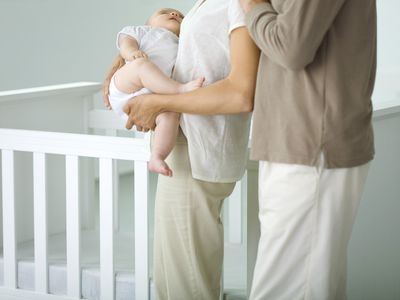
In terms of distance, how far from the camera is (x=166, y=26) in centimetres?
200

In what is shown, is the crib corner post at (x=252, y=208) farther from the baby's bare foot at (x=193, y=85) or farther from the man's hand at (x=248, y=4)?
the man's hand at (x=248, y=4)

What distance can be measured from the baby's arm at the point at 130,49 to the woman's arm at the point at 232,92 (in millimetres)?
169

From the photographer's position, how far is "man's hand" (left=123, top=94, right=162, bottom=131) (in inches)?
70.9

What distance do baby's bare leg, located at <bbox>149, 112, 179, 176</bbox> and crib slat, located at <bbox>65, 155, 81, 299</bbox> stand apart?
71 cm

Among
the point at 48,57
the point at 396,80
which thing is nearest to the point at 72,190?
the point at 396,80

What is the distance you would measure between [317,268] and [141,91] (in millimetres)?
596

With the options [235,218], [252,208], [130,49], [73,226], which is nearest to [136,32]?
[130,49]

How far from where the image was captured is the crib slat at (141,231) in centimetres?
233

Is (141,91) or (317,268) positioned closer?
(317,268)

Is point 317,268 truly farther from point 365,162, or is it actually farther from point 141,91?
point 141,91

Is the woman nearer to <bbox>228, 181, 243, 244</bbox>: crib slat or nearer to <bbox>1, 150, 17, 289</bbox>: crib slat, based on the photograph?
<bbox>1, 150, 17, 289</bbox>: crib slat

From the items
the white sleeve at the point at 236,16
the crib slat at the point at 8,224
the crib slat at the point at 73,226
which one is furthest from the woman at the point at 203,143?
the crib slat at the point at 8,224

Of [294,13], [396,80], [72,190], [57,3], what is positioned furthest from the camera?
[57,3]

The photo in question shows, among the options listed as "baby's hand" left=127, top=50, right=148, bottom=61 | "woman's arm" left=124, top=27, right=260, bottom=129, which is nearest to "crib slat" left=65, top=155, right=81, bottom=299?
"baby's hand" left=127, top=50, right=148, bottom=61
